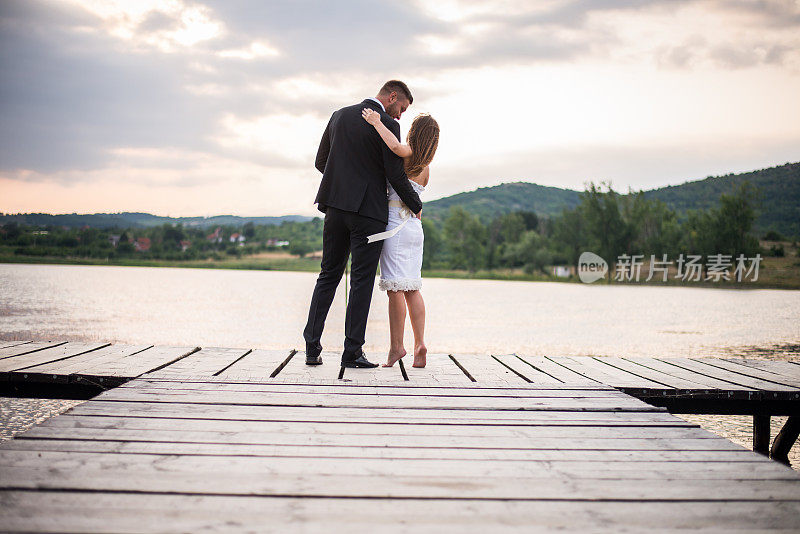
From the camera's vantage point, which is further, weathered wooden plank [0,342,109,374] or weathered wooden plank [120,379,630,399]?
weathered wooden plank [0,342,109,374]

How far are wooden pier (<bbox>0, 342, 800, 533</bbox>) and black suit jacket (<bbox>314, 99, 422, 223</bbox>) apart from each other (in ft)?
3.93

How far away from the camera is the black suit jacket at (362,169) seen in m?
3.98

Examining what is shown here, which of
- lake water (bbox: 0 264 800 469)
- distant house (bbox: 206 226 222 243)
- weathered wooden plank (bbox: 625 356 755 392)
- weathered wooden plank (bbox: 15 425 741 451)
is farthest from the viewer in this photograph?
distant house (bbox: 206 226 222 243)

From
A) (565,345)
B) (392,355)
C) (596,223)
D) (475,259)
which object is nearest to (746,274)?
(596,223)

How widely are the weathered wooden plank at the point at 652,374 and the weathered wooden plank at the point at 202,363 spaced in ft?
9.66

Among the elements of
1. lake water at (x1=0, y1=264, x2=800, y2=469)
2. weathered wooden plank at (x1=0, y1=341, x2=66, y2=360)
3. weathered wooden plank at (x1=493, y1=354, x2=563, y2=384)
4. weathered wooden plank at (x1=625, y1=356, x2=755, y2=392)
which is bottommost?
lake water at (x1=0, y1=264, x2=800, y2=469)

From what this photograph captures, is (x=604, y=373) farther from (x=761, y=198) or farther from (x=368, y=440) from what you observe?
(x=761, y=198)

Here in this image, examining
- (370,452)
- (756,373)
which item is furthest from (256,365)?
(756,373)

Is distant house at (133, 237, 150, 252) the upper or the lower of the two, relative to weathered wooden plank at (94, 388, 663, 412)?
upper

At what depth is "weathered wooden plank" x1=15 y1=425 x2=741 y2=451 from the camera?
2256mm

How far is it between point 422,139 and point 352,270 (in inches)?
41.4

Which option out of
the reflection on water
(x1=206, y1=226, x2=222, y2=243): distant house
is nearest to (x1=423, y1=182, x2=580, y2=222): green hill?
(x1=206, y1=226, x2=222, y2=243): distant house

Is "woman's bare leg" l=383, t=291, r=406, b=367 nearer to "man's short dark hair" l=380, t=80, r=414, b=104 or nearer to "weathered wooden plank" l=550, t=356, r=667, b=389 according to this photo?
"weathered wooden plank" l=550, t=356, r=667, b=389

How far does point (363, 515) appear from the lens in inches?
64.4
